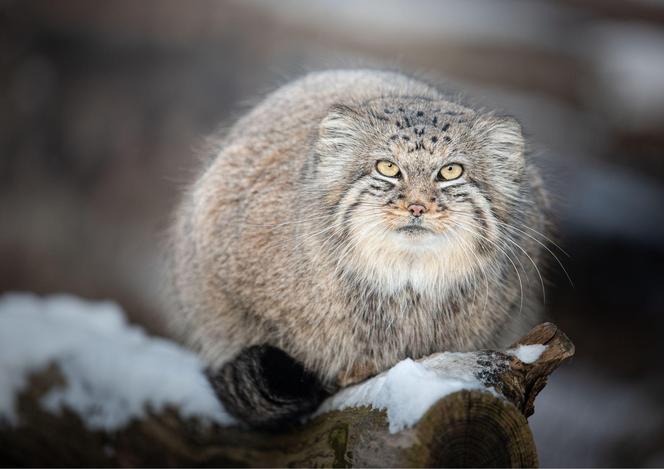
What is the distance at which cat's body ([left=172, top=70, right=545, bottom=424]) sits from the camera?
4805 millimetres

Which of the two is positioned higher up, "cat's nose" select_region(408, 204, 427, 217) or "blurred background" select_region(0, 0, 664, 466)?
"blurred background" select_region(0, 0, 664, 466)

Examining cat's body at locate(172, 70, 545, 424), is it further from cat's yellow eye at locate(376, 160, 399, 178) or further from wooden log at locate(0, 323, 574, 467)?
wooden log at locate(0, 323, 574, 467)

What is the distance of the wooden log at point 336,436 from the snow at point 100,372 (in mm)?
68

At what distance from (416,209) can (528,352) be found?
92cm

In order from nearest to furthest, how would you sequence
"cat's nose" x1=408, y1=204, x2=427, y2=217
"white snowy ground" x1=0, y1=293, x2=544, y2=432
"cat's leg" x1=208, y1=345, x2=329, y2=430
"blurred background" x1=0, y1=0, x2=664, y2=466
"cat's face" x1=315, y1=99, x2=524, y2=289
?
"cat's nose" x1=408, y1=204, x2=427, y2=217 < "cat's face" x1=315, y1=99, x2=524, y2=289 < "cat's leg" x1=208, y1=345, x2=329, y2=430 < "white snowy ground" x1=0, y1=293, x2=544, y2=432 < "blurred background" x1=0, y1=0, x2=664, y2=466

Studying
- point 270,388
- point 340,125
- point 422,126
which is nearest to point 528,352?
point 422,126

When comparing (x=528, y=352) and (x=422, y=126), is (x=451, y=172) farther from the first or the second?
(x=528, y=352)

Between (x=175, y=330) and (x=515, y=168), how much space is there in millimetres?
3107

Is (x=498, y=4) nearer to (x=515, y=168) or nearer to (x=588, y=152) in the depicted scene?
(x=588, y=152)

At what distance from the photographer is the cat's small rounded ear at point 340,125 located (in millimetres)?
5121

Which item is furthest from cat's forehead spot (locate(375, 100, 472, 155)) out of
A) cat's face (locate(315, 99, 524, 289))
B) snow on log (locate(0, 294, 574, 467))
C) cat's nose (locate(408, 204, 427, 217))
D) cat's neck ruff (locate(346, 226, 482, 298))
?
snow on log (locate(0, 294, 574, 467))

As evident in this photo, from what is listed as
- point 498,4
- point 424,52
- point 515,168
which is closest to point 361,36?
point 424,52

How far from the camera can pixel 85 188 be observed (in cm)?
1316

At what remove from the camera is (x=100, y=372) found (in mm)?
6086
